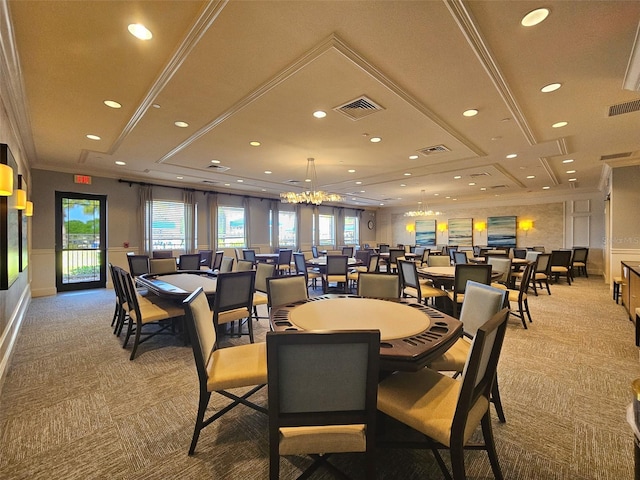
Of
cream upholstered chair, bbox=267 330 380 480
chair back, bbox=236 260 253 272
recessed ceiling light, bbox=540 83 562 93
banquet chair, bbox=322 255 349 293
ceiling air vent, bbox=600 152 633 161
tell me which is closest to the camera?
cream upholstered chair, bbox=267 330 380 480

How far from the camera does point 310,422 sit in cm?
128

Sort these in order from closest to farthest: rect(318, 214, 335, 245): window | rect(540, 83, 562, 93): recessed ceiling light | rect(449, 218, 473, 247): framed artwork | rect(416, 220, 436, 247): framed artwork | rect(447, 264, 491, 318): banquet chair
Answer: rect(540, 83, 562, 93): recessed ceiling light, rect(447, 264, 491, 318): banquet chair, rect(449, 218, 473, 247): framed artwork, rect(318, 214, 335, 245): window, rect(416, 220, 436, 247): framed artwork

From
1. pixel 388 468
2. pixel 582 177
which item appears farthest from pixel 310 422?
pixel 582 177

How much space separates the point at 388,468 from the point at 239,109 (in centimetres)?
375

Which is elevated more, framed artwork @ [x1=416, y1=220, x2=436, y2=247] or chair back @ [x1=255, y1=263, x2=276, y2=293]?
framed artwork @ [x1=416, y1=220, x2=436, y2=247]

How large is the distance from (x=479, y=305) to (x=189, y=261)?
5.50 m

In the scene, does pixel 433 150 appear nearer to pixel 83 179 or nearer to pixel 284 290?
pixel 284 290

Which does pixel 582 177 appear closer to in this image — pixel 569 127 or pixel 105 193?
pixel 569 127

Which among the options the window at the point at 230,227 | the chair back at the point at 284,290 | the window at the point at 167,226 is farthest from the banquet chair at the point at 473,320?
the window at the point at 230,227

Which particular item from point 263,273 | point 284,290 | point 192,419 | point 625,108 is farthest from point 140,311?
point 625,108

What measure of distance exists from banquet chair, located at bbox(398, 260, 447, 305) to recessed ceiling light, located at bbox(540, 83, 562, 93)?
8.54 feet

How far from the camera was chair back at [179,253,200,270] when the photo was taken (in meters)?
6.00

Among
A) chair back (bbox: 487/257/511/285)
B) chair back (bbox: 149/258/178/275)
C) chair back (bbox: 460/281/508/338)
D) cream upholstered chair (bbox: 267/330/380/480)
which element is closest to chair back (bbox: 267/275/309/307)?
chair back (bbox: 460/281/508/338)

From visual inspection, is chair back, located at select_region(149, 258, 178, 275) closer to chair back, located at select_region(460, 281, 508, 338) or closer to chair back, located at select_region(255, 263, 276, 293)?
chair back, located at select_region(255, 263, 276, 293)
